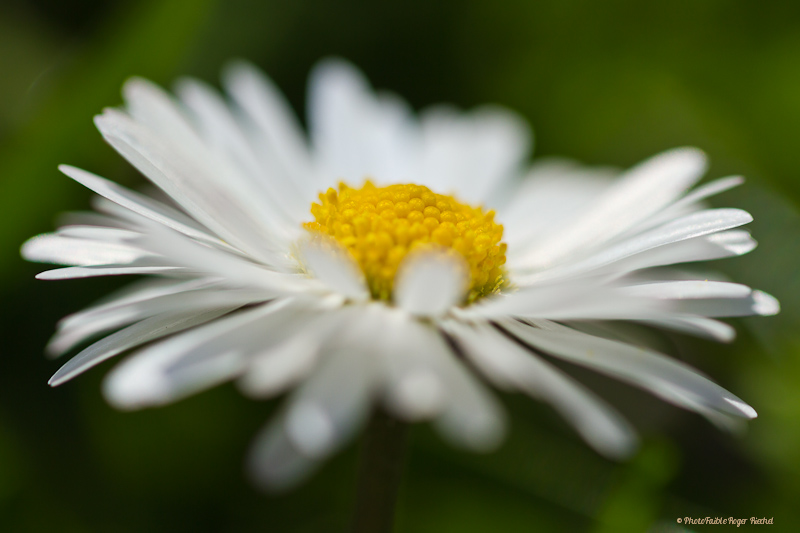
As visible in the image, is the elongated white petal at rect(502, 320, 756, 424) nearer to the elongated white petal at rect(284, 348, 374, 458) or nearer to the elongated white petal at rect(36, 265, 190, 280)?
the elongated white petal at rect(284, 348, 374, 458)

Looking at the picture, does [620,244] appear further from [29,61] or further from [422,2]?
[29,61]

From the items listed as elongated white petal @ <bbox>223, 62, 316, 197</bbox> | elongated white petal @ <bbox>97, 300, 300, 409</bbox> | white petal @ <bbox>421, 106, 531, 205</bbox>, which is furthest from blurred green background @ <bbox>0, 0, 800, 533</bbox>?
elongated white petal @ <bbox>97, 300, 300, 409</bbox>

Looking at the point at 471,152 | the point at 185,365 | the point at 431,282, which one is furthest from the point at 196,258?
the point at 471,152

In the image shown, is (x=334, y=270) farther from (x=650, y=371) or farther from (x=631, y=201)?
(x=631, y=201)

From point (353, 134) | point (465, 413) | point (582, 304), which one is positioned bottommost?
point (465, 413)

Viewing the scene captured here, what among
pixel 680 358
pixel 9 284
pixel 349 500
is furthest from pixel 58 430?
pixel 680 358

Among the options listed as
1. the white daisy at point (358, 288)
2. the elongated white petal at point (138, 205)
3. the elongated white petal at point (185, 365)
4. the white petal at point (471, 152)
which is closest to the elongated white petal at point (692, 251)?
the white daisy at point (358, 288)
